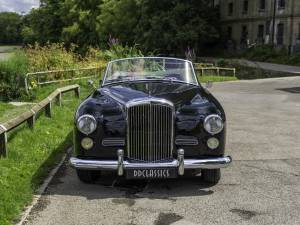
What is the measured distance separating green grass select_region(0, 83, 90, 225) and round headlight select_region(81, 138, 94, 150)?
834 mm

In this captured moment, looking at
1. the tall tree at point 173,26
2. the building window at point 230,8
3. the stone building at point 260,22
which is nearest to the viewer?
the stone building at point 260,22

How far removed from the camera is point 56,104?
1366 centimetres

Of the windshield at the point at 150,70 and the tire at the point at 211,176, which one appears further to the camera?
the windshield at the point at 150,70

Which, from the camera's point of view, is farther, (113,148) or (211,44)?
(211,44)

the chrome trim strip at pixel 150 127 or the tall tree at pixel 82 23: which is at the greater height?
the tall tree at pixel 82 23

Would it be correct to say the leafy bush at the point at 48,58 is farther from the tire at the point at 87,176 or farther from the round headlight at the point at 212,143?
the round headlight at the point at 212,143

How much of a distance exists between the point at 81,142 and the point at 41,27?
62.0 meters

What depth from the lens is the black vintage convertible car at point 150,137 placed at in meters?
6.17

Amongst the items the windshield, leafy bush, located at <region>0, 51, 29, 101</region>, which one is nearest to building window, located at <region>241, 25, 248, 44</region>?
leafy bush, located at <region>0, 51, 29, 101</region>

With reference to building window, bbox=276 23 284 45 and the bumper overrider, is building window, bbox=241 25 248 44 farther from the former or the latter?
the bumper overrider

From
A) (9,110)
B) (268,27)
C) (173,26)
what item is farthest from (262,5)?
(9,110)

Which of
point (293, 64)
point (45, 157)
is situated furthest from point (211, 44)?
point (45, 157)

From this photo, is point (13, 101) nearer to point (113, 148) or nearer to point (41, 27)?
point (113, 148)

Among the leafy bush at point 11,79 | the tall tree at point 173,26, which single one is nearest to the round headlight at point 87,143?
the leafy bush at point 11,79
